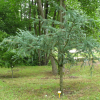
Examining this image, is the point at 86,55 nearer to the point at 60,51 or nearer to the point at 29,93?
the point at 60,51

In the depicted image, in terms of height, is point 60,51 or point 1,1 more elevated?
point 1,1

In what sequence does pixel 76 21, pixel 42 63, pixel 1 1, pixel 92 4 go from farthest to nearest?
pixel 42 63
pixel 1 1
pixel 92 4
pixel 76 21

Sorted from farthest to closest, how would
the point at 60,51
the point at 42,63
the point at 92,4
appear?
1. the point at 42,63
2. the point at 92,4
3. the point at 60,51

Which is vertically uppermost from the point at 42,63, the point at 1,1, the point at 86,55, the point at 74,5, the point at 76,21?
the point at 1,1

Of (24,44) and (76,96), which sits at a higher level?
(24,44)

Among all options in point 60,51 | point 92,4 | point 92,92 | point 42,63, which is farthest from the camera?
point 42,63

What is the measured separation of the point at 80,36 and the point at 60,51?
999 mm

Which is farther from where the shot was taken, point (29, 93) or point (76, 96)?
point (29, 93)

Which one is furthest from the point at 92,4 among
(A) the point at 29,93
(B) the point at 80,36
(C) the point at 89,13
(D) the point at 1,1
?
(D) the point at 1,1

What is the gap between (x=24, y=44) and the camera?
18.6ft

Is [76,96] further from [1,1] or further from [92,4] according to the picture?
[1,1]

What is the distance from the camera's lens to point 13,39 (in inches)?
239

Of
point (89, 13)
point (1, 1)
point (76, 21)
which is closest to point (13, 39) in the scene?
point (76, 21)

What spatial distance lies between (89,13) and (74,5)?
3.36 meters
